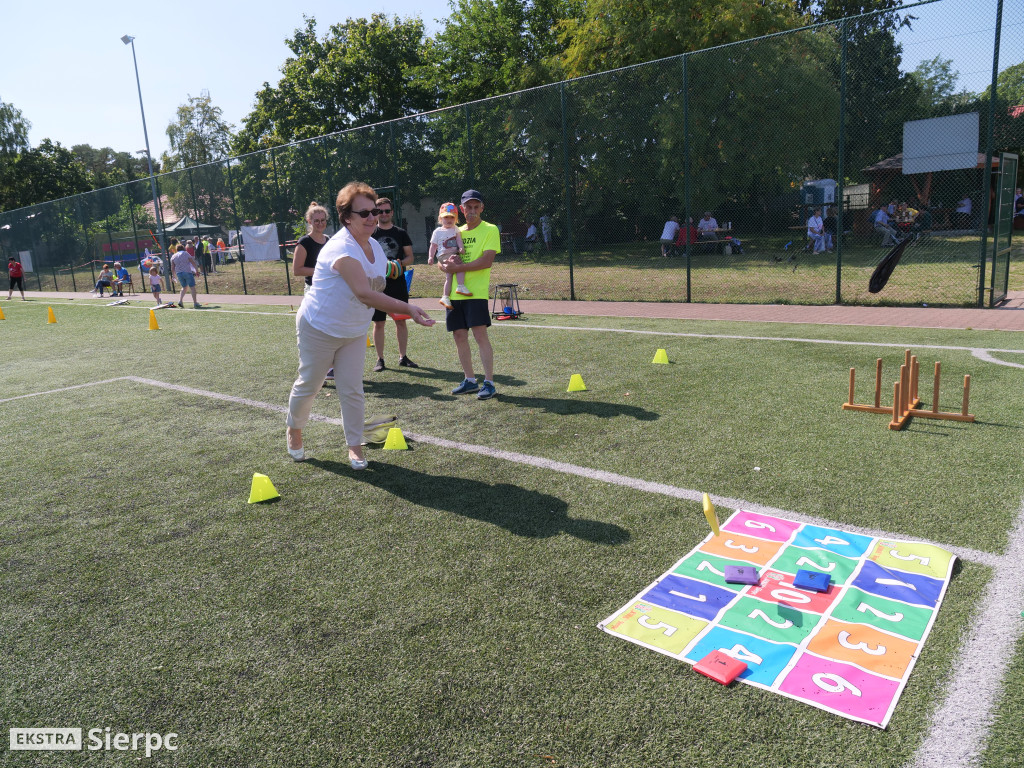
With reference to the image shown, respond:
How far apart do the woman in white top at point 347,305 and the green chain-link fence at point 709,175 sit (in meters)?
9.22

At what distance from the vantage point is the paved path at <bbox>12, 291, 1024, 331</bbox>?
991 cm

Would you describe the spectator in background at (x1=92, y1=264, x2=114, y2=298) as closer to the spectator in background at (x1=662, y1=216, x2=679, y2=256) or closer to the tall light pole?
the tall light pole

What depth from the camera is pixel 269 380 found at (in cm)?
870

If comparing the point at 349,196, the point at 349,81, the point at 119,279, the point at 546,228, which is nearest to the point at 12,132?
the point at 349,81

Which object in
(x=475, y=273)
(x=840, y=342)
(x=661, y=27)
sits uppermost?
(x=661, y=27)

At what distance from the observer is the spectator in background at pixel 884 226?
40.5 ft

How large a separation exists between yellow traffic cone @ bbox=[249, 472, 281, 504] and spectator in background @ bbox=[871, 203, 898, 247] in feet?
38.2

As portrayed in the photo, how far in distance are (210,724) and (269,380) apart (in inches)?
259

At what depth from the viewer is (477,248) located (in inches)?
266

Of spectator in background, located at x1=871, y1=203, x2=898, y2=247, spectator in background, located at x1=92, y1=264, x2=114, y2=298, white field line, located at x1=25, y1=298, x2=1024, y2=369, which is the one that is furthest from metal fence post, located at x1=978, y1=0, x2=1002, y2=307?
spectator in background, located at x1=92, y1=264, x2=114, y2=298

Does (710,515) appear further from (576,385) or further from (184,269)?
(184,269)

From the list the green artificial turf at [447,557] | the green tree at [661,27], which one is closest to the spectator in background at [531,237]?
the green artificial turf at [447,557]

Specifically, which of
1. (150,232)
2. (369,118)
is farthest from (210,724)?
(369,118)

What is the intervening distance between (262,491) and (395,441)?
1305 mm
